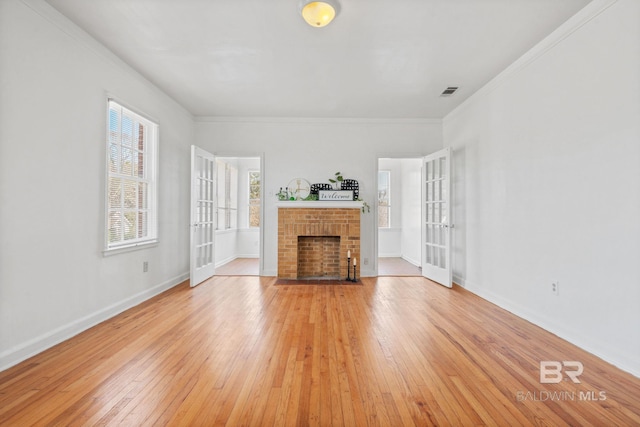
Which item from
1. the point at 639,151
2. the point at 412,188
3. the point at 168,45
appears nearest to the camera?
the point at 639,151

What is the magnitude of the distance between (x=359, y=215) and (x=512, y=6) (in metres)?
3.22

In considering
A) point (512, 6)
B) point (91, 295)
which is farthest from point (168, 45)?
point (512, 6)

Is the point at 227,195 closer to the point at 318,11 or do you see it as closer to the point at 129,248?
the point at 129,248

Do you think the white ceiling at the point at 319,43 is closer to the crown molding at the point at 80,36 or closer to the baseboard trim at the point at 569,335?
the crown molding at the point at 80,36

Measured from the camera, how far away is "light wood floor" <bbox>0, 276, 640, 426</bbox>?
1.58 metres

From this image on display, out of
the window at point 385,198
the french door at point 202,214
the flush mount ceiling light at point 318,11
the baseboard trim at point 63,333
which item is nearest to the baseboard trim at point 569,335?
the flush mount ceiling light at point 318,11

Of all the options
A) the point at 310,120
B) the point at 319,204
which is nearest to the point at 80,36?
the point at 310,120

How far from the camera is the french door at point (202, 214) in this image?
4.27 m

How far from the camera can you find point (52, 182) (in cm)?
243

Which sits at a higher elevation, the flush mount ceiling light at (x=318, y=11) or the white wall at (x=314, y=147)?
the flush mount ceiling light at (x=318, y=11)

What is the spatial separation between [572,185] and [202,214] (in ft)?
14.7

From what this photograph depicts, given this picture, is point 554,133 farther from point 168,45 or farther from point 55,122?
point 55,122

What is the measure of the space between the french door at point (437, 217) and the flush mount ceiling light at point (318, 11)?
274 centimetres

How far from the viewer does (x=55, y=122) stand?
8.04 feet
